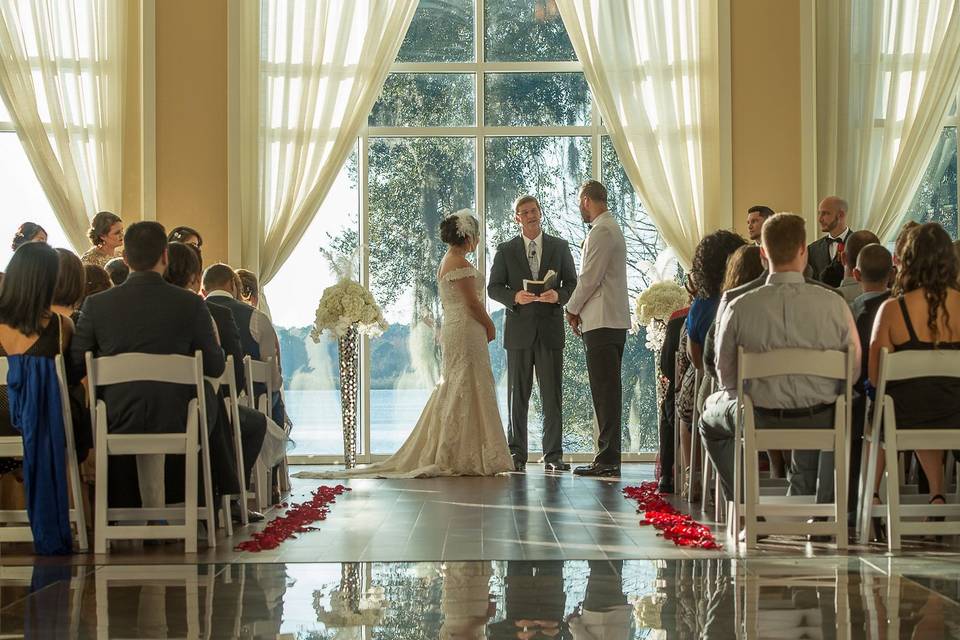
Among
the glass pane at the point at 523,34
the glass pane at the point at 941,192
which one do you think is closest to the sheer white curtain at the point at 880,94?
the glass pane at the point at 941,192

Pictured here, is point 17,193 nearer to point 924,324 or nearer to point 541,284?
point 541,284

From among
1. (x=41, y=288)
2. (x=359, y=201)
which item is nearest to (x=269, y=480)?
(x=41, y=288)

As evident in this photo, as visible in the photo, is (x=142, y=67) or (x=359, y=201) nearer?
(x=142, y=67)

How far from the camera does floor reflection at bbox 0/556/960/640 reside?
12.0 feet

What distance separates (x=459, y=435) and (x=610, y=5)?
11.9 feet

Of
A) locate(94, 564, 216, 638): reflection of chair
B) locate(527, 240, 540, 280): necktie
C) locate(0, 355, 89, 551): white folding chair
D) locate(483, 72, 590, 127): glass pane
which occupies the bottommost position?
locate(94, 564, 216, 638): reflection of chair

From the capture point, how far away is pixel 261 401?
23.8ft

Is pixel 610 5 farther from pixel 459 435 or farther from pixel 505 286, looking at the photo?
pixel 459 435

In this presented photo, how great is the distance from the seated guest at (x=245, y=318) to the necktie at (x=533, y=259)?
2.29m

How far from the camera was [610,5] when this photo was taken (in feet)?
32.3

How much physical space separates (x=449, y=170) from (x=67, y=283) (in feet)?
16.5

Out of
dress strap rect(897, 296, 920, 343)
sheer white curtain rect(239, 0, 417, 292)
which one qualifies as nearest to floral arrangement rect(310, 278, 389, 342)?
sheer white curtain rect(239, 0, 417, 292)

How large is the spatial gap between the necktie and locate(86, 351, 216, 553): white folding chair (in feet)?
13.6

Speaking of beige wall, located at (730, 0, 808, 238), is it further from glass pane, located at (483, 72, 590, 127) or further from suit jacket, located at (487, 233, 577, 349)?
suit jacket, located at (487, 233, 577, 349)
